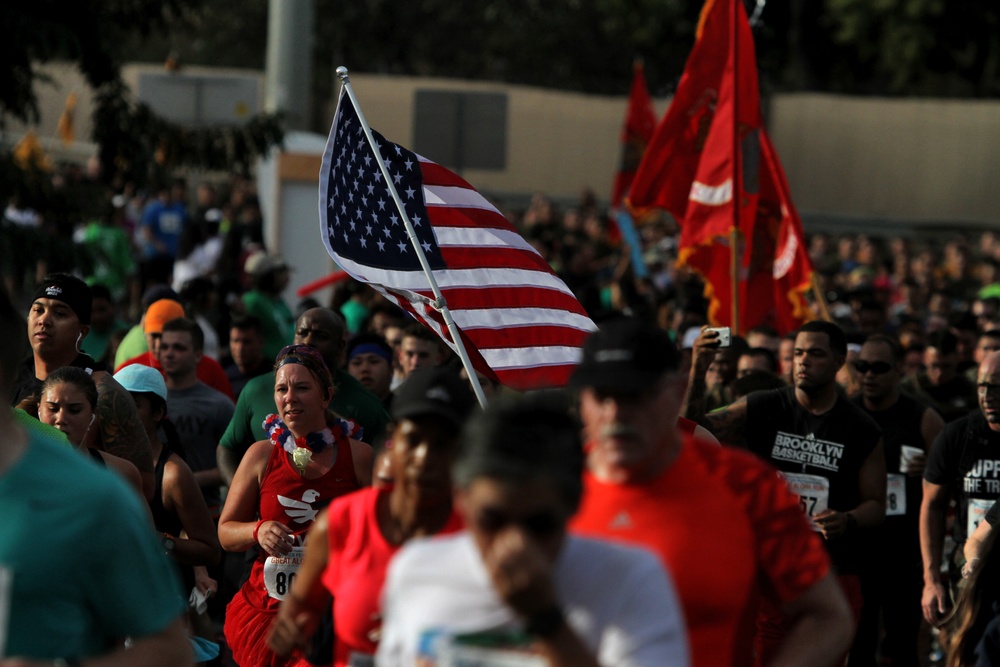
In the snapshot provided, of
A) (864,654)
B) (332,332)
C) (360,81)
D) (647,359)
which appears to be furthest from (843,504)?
(360,81)

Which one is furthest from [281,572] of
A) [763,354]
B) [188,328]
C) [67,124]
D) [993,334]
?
[67,124]

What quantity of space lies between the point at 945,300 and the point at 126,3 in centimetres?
857

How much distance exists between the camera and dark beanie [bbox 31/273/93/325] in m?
7.62

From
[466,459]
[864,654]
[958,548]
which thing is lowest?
[864,654]

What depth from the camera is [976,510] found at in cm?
847

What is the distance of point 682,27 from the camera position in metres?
39.7

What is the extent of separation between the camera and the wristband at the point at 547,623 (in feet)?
9.52

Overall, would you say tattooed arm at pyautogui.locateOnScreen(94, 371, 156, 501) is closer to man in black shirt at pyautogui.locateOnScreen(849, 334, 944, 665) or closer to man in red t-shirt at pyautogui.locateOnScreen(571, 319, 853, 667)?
man in red t-shirt at pyautogui.locateOnScreen(571, 319, 853, 667)

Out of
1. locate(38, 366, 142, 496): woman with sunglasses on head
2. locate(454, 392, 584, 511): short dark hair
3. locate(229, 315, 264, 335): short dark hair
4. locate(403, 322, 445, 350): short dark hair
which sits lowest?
locate(229, 315, 264, 335): short dark hair

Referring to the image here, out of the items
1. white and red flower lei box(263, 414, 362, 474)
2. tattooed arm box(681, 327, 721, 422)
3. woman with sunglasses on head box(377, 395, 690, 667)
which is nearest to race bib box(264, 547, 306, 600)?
white and red flower lei box(263, 414, 362, 474)

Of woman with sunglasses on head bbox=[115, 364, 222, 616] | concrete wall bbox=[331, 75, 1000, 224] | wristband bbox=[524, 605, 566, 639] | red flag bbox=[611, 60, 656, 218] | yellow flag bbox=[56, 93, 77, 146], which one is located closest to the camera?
wristband bbox=[524, 605, 566, 639]

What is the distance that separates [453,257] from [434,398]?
12.5 feet

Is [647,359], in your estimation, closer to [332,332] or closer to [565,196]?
[332,332]

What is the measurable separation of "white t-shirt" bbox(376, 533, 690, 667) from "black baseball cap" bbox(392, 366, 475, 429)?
0.92m
